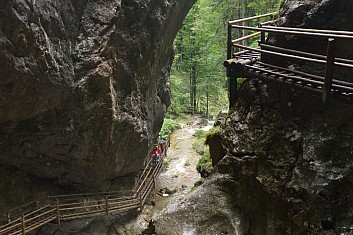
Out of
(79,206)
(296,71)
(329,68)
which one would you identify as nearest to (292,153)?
(296,71)

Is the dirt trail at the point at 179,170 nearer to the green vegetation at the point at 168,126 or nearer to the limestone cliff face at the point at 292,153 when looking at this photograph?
the green vegetation at the point at 168,126

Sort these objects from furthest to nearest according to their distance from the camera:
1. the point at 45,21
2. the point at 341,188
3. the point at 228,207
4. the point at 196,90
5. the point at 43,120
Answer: the point at 196,90, the point at 43,120, the point at 45,21, the point at 228,207, the point at 341,188

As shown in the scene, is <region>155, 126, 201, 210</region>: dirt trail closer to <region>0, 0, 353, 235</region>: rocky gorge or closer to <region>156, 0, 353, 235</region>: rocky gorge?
<region>0, 0, 353, 235</region>: rocky gorge

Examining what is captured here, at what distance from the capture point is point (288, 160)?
606 cm

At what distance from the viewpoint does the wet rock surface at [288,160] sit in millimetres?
5324

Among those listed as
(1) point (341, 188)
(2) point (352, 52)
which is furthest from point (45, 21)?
(1) point (341, 188)

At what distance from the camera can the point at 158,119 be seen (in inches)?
752

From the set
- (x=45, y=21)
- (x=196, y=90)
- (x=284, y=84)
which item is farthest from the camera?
(x=196, y=90)

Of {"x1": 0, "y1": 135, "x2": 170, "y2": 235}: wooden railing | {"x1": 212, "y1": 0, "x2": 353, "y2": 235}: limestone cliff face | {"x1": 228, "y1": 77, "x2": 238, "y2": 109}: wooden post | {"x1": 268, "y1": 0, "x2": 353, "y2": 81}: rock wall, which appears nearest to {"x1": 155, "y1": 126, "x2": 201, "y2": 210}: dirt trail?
{"x1": 0, "y1": 135, "x2": 170, "y2": 235}: wooden railing

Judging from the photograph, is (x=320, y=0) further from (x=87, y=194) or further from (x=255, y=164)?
(x=87, y=194)

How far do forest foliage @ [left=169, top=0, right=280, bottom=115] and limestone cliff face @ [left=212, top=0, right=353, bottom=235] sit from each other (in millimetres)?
19134

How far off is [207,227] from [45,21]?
710cm

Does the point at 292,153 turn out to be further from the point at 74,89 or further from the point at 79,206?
the point at 79,206

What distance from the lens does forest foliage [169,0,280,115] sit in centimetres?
2777
